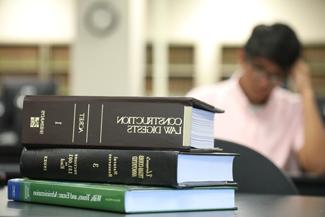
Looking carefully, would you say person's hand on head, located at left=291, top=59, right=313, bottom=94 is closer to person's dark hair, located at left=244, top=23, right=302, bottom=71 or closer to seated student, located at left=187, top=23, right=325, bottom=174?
seated student, located at left=187, top=23, right=325, bottom=174

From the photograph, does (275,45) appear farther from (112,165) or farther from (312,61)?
(312,61)

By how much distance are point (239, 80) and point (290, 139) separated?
303mm

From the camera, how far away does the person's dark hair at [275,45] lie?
236 cm

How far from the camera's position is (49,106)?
35.8 inches

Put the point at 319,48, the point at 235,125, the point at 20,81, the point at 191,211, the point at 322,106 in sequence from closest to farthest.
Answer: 1. the point at 191,211
2. the point at 235,125
3. the point at 322,106
4. the point at 20,81
5. the point at 319,48

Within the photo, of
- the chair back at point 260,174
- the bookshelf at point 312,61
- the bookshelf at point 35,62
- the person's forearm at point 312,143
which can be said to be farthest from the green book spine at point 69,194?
the bookshelf at point 35,62

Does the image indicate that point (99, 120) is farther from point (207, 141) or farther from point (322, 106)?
point (322, 106)

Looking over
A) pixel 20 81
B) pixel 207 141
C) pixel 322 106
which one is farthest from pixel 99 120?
pixel 20 81

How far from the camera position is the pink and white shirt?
2424 millimetres

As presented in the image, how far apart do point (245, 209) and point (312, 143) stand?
5.15ft

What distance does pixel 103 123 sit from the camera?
0.87m

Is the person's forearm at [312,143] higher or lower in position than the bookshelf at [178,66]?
lower

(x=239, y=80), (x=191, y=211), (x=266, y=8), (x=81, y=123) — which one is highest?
(x=266, y=8)

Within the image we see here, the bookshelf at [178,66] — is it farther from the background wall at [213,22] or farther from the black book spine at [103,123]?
the black book spine at [103,123]
